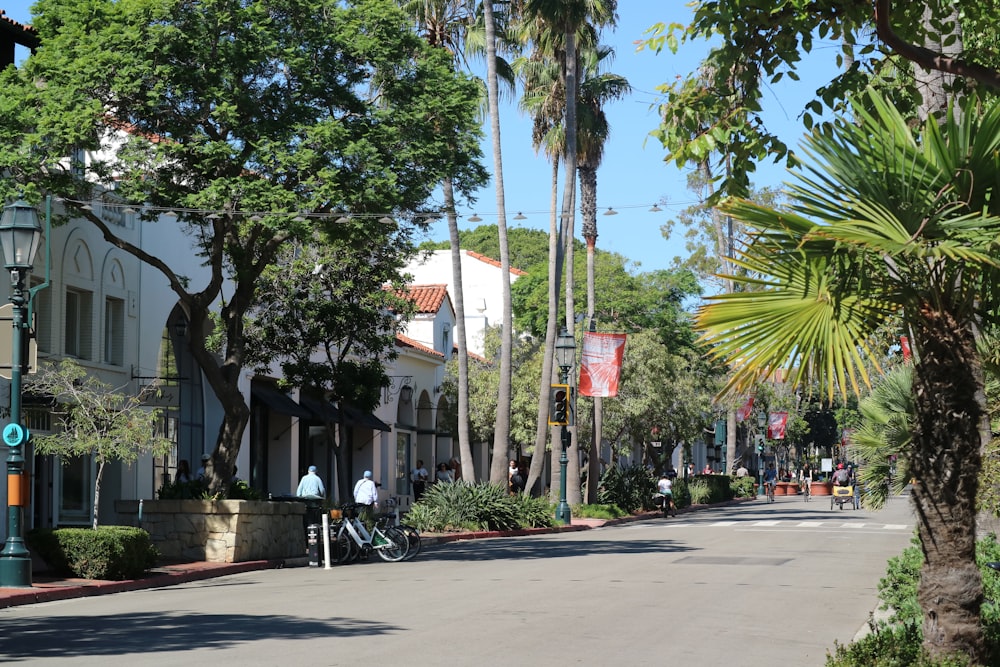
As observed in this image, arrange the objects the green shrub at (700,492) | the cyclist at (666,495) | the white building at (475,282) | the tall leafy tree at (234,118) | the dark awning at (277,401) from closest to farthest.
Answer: the tall leafy tree at (234,118)
the dark awning at (277,401)
the cyclist at (666,495)
the green shrub at (700,492)
the white building at (475,282)

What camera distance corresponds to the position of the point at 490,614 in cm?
1404

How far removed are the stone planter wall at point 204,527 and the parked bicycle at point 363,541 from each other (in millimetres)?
1646

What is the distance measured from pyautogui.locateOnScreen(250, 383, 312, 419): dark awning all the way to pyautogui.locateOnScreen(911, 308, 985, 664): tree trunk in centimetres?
2980

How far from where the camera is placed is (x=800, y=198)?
7.63m

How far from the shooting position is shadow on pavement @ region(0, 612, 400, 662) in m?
11.3

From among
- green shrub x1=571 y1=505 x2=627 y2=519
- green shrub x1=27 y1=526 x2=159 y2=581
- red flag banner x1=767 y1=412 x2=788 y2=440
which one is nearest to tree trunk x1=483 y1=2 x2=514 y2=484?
green shrub x1=571 y1=505 x2=627 y2=519

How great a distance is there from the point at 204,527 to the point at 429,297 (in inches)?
1224

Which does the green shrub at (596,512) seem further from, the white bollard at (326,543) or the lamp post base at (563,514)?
the white bollard at (326,543)

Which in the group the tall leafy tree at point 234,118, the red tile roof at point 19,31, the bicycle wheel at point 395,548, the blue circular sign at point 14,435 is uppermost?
the red tile roof at point 19,31

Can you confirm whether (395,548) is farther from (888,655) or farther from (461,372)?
(888,655)

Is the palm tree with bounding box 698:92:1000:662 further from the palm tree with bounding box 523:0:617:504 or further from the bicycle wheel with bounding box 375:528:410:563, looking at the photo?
the palm tree with bounding box 523:0:617:504

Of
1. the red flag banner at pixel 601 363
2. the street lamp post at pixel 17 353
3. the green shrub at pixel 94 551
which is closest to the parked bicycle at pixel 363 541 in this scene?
the green shrub at pixel 94 551

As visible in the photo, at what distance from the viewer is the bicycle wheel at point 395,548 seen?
23.7 m

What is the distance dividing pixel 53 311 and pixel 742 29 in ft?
66.1
